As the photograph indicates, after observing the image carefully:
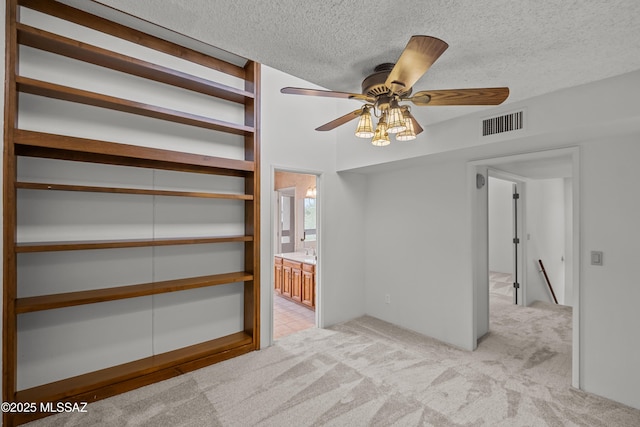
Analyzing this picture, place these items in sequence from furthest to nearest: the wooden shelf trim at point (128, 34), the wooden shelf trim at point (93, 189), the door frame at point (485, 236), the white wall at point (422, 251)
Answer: the white wall at point (422, 251) < the door frame at point (485, 236) < the wooden shelf trim at point (128, 34) < the wooden shelf trim at point (93, 189)

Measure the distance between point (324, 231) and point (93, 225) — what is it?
2.45m

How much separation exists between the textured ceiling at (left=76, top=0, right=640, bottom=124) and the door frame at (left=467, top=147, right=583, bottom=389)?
938mm

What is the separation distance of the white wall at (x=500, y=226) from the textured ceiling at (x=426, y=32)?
5.89 metres

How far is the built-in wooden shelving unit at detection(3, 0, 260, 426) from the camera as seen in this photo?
2035 millimetres

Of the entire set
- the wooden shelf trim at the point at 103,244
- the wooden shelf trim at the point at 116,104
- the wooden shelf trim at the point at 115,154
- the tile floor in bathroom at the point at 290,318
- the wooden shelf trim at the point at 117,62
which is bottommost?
the tile floor in bathroom at the point at 290,318

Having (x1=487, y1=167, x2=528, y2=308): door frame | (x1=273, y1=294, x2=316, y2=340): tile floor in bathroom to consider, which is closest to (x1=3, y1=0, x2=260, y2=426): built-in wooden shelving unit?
(x1=273, y1=294, x2=316, y2=340): tile floor in bathroom

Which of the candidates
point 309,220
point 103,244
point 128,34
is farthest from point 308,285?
point 128,34

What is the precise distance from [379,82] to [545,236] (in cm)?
529

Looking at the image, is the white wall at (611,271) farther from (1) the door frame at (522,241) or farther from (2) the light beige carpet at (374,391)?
(1) the door frame at (522,241)

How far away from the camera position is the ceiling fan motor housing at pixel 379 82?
173 cm

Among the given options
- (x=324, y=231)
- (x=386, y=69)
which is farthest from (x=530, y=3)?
(x=324, y=231)

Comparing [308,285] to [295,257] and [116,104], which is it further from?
[116,104]

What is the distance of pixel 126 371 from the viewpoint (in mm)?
2502

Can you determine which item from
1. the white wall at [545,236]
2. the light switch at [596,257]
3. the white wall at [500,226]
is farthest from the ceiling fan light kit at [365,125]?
the white wall at [500,226]
